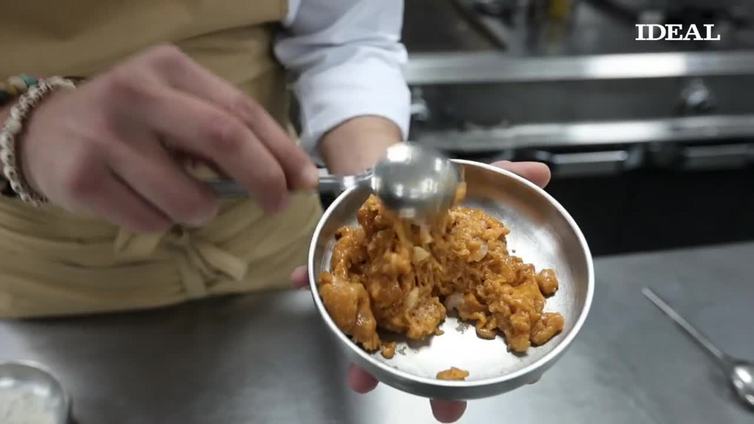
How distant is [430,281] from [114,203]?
24 cm

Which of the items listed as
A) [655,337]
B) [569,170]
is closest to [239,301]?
[655,337]

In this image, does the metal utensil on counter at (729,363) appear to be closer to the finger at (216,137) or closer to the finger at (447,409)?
the finger at (447,409)

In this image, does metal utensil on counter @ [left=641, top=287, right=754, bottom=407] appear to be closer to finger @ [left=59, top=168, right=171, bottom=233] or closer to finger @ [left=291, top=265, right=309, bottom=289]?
finger @ [left=291, top=265, right=309, bottom=289]

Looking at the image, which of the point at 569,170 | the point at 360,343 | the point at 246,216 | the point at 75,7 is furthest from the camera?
the point at 569,170

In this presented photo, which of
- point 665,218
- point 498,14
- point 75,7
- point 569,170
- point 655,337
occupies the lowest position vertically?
point 665,218

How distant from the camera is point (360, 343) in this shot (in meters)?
0.51

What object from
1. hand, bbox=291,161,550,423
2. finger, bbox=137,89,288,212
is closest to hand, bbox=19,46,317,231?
finger, bbox=137,89,288,212

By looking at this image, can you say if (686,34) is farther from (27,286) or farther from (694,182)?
(27,286)

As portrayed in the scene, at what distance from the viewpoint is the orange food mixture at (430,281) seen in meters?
0.52

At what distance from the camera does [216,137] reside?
43 centimetres

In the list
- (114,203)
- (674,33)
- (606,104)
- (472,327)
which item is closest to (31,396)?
(114,203)

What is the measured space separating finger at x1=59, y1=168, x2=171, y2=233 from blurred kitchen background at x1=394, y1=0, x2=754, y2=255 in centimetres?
81

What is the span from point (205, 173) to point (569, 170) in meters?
0.84

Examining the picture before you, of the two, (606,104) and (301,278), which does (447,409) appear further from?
(606,104)
